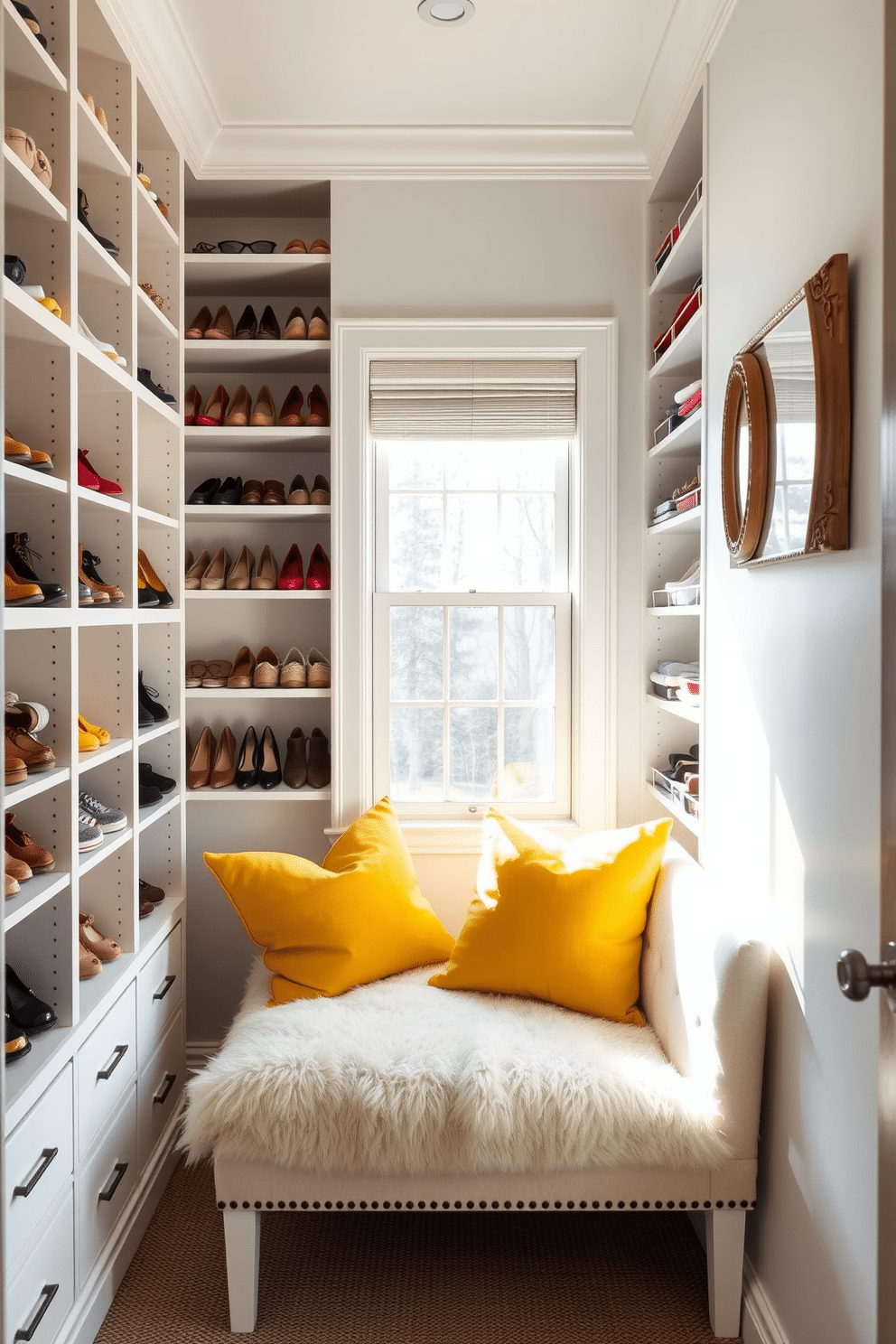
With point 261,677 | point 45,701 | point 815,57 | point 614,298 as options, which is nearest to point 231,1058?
point 45,701

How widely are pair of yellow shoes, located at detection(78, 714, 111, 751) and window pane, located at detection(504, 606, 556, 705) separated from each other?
1278mm

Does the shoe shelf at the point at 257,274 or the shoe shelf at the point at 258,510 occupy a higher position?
the shoe shelf at the point at 257,274

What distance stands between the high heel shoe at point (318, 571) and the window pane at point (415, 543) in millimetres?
206

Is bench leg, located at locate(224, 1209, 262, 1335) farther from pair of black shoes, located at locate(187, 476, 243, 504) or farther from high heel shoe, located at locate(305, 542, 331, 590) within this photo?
pair of black shoes, located at locate(187, 476, 243, 504)

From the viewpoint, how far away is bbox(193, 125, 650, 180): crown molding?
2.77 metres

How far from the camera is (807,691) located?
5.28 feet

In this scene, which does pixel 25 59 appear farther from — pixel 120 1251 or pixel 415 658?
pixel 120 1251

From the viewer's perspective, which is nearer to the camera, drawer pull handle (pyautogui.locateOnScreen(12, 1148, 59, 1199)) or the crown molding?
drawer pull handle (pyautogui.locateOnScreen(12, 1148, 59, 1199))

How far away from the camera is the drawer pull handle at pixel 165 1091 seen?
8.04ft

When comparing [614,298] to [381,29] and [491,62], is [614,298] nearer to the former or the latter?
[491,62]

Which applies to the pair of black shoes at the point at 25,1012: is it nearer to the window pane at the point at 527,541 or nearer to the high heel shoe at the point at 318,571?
the high heel shoe at the point at 318,571

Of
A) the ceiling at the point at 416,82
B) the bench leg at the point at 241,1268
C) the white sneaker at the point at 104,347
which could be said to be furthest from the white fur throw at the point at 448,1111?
the ceiling at the point at 416,82

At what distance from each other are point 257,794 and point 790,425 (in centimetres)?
191

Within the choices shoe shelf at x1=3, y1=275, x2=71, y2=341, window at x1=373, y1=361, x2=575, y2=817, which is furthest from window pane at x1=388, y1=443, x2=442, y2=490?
shoe shelf at x1=3, y1=275, x2=71, y2=341
